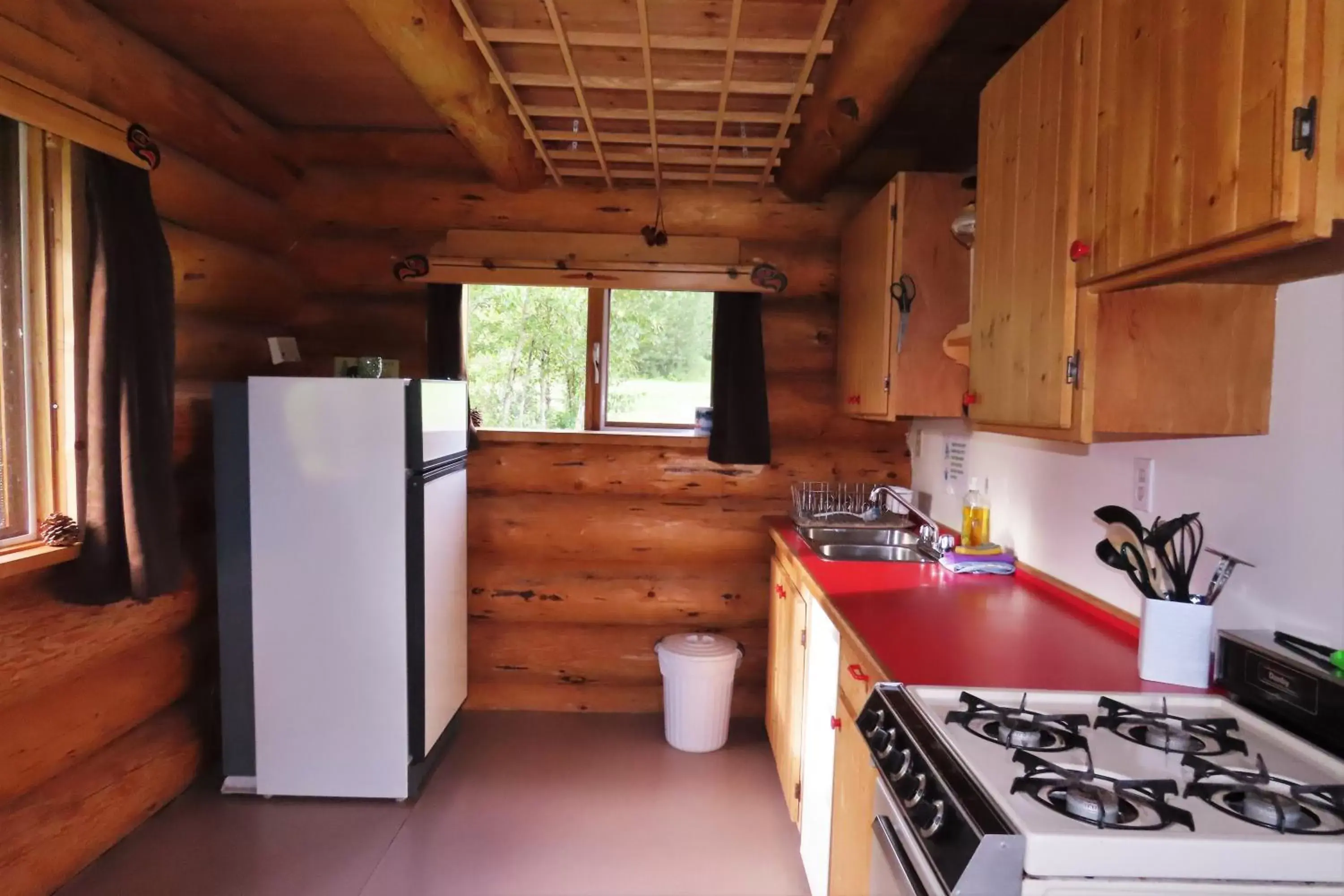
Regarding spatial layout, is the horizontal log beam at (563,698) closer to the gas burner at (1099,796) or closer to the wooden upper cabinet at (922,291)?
the wooden upper cabinet at (922,291)

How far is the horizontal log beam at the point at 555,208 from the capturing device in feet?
11.3

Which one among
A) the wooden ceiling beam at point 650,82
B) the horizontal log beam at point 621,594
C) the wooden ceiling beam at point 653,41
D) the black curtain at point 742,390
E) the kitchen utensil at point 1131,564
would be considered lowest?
the horizontal log beam at point 621,594

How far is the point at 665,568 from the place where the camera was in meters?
3.56

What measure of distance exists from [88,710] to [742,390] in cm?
253

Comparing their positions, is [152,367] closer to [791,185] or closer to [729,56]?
[729,56]

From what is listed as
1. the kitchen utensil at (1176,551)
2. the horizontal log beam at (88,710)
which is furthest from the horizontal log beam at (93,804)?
the kitchen utensil at (1176,551)

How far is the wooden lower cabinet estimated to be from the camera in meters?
2.48

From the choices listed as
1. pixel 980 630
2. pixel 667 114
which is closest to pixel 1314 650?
pixel 980 630

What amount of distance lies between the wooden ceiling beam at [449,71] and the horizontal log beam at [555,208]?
0.46m

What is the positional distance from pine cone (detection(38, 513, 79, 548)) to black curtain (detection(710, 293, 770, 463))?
88.2 inches

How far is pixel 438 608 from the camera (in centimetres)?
294

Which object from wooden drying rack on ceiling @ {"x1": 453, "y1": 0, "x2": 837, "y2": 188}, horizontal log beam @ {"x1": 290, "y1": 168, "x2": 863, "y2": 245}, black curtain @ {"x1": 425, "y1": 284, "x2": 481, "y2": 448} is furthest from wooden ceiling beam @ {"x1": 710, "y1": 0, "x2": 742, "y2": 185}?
black curtain @ {"x1": 425, "y1": 284, "x2": 481, "y2": 448}

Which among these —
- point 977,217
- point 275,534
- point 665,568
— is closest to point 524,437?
point 665,568

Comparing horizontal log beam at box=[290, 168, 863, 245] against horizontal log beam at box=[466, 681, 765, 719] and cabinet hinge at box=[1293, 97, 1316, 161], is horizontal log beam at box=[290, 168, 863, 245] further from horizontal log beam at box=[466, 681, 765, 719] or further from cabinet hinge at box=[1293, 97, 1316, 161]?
cabinet hinge at box=[1293, 97, 1316, 161]
